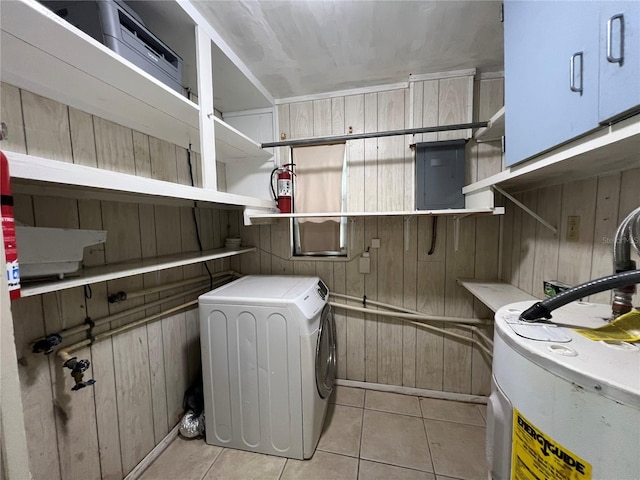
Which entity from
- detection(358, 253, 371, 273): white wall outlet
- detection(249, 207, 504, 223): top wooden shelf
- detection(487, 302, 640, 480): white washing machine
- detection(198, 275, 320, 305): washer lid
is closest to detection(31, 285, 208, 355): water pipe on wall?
detection(198, 275, 320, 305): washer lid

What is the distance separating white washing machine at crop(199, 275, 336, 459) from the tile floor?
0.09m

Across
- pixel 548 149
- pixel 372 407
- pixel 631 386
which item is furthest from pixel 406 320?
pixel 631 386

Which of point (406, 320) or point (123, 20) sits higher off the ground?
point (123, 20)

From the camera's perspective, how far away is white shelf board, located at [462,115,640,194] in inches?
24.9

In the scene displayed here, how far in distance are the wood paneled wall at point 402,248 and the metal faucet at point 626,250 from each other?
4.03 ft

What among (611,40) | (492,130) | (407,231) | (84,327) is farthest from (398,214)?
(84,327)

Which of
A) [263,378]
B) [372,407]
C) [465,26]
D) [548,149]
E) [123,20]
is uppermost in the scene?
[465,26]

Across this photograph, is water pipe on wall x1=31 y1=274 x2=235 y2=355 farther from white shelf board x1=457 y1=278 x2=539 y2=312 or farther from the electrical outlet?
the electrical outlet

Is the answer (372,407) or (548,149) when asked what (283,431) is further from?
(548,149)

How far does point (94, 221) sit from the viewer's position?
120cm

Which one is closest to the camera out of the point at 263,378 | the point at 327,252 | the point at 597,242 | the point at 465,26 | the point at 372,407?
the point at 597,242

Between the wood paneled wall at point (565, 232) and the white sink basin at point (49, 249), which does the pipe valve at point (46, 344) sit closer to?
the white sink basin at point (49, 249)

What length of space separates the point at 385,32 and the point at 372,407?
8.49ft

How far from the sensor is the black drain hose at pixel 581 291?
0.56 meters
